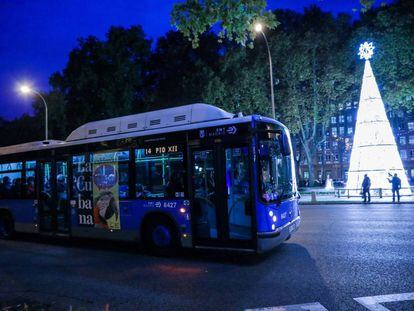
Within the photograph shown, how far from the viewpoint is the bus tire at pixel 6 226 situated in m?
13.5

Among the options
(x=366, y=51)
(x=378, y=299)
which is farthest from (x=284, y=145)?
(x=366, y=51)

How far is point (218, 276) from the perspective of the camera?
7.54 meters

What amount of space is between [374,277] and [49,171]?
9.63 metres

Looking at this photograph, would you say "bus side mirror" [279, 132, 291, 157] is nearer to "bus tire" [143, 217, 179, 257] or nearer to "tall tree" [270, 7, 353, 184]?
"bus tire" [143, 217, 179, 257]

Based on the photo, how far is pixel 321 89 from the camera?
34562mm

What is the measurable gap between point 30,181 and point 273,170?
8.31m

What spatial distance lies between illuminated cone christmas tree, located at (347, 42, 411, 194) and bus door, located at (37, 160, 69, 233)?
20.1 m

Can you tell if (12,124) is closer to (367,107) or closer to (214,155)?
(367,107)

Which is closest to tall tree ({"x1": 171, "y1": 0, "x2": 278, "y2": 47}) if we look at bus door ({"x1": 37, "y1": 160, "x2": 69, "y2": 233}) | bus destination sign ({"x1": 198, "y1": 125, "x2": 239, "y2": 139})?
bus destination sign ({"x1": 198, "y1": 125, "x2": 239, "y2": 139})

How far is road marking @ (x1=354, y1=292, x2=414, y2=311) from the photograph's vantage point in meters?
5.38

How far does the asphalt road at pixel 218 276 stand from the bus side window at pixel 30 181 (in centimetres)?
193

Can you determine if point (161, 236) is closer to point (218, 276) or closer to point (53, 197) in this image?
point (218, 276)

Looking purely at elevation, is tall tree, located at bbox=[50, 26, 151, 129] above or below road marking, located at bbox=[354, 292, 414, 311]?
above

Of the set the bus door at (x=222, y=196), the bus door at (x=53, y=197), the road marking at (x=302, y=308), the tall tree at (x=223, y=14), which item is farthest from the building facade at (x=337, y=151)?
the road marking at (x=302, y=308)
